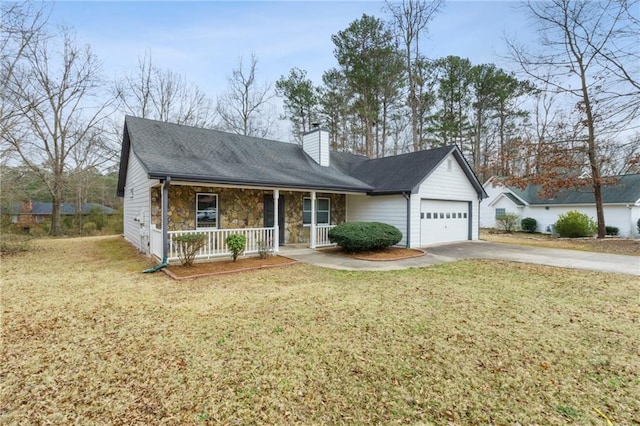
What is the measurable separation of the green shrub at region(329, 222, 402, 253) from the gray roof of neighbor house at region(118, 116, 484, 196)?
5.62 ft

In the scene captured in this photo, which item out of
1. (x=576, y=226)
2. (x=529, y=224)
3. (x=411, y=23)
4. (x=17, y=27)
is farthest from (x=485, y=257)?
(x=411, y=23)

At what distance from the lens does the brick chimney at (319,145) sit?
14297mm

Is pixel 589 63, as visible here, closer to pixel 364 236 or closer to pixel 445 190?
pixel 445 190

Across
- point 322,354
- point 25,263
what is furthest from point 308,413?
point 25,263

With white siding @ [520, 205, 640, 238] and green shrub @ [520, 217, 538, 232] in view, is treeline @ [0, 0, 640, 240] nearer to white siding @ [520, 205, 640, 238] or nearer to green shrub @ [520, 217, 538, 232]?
white siding @ [520, 205, 640, 238]

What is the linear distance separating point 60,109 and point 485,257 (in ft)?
84.1

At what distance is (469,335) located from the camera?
4129 millimetres

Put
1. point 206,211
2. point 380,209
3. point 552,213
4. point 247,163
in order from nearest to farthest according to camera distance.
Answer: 1. point 206,211
2. point 247,163
3. point 380,209
4. point 552,213

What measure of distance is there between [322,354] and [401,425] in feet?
4.26

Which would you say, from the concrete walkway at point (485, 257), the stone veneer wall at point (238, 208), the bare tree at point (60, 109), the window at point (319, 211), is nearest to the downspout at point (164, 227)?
the stone veneer wall at point (238, 208)

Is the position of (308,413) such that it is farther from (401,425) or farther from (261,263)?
(261,263)

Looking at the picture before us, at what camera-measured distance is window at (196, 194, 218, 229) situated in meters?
10.3

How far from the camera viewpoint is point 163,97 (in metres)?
23.5

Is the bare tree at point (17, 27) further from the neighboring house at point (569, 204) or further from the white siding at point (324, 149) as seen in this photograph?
the neighboring house at point (569, 204)
